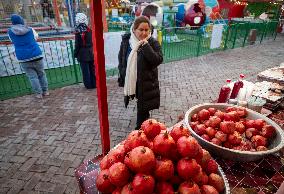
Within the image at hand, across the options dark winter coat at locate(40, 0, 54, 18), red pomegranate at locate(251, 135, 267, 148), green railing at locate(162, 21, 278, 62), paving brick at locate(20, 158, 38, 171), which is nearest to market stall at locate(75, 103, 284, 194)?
red pomegranate at locate(251, 135, 267, 148)

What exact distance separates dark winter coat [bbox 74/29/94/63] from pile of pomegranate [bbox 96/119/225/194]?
18.2ft

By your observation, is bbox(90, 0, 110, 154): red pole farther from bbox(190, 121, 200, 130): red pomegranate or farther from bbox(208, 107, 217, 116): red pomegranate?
bbox(208, 107, 217, 116): red pomegranate

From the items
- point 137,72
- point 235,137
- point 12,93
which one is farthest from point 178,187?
point 12,93

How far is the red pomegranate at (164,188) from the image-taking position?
1.32m

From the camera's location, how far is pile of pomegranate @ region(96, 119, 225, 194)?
4.30 ft

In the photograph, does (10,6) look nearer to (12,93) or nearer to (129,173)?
(12,93)

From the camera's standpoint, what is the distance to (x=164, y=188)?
1326 mm

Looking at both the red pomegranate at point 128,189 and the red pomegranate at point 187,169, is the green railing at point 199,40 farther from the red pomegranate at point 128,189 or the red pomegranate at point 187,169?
the red pomegranate at point 128,189

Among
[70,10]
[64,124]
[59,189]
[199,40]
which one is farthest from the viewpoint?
[70,10]

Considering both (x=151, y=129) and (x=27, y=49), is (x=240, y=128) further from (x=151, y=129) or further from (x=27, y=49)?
(x=27, y=49)

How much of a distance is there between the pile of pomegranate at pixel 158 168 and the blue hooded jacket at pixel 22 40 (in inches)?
213

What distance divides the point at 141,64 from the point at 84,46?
11.2 ft

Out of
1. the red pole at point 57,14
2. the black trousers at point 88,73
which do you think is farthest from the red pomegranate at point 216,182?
the red pole at point 57,14

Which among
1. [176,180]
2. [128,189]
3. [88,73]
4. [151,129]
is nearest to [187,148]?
[176,180]
